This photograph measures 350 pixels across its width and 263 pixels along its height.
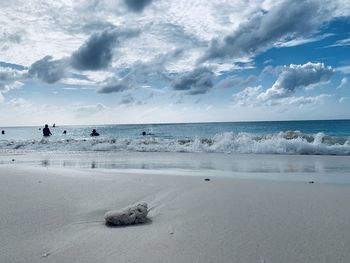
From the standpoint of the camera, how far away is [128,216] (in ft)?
14.3

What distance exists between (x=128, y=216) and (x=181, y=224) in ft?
2.28

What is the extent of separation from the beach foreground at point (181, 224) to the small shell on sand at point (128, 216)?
0.39 ft

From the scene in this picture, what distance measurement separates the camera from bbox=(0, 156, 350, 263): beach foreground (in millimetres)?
3363

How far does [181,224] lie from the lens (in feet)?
14.4

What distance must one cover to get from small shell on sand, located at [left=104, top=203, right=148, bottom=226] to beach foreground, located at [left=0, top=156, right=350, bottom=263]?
0.39 feet

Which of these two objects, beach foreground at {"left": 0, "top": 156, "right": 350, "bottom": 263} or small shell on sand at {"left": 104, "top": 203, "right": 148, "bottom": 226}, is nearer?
beach foreground at {"left": 0, "top": 156, "right": 350, "bottom": 263}

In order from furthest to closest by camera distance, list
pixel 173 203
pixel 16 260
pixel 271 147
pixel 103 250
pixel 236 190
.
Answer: pixel 271 147 → pixel 236 190 → pixel 173 203 → pixel 103 250 → pixel 16 260

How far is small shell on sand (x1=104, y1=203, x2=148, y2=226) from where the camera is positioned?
14.2 ft

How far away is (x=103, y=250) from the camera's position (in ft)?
11.3

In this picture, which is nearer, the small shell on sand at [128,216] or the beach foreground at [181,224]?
the beach foreground at [181,224]

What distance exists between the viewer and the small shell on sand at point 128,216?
4328 millimetres

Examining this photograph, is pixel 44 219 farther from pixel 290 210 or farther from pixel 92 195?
pixel 290 210

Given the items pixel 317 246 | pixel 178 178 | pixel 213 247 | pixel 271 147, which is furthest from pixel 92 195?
pixel 271 147

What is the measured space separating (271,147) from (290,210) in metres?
13.6
